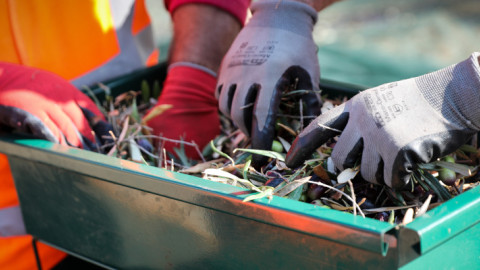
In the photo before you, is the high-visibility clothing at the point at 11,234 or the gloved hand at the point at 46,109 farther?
the high-visibility clothing at the point at 11,234

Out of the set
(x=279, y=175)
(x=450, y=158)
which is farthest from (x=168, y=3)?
(x=450, y=158)

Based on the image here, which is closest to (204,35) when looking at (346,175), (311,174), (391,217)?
(311,174)

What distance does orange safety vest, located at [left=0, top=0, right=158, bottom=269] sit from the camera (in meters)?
1.54

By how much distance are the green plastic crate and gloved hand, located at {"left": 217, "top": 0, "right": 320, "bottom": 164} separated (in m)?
0.28

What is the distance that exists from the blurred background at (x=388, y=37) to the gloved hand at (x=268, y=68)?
3.09 metres

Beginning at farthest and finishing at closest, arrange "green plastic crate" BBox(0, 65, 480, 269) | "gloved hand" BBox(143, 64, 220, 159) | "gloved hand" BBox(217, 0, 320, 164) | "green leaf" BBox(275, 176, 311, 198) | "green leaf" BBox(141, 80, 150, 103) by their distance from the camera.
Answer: "green leaf" BBox(141, 80, 150, 103) < "gloved hand" BBox(143, 64, 220, 159) < "gloved hand" BBox(217, 0, 320, 164) < "green leaf" BBox(275, 176, 311, 198) < "green plastic crate" BBox(0, 65, 480, 269)

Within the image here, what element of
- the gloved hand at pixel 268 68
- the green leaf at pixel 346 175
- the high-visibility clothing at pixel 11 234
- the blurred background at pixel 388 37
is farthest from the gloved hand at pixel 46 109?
the blurred background at pixel 388 37

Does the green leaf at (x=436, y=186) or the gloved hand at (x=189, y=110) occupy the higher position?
the green leaf at (x=436, y=186)

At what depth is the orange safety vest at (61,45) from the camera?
5.06 feet

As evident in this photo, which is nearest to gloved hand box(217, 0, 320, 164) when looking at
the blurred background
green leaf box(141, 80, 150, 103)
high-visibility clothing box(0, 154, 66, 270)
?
green leaf box(141, 80, 150, 103)

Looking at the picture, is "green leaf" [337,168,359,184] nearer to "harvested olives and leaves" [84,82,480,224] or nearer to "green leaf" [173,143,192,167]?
"harvested olives and leaves" [84,82,480,224]

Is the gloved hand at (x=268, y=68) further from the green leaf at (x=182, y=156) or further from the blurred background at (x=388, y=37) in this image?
Result: the blurred background at (x=388, y=37)

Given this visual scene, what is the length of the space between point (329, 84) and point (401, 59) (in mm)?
3632

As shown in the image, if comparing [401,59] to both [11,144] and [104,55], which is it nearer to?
[104,55]
